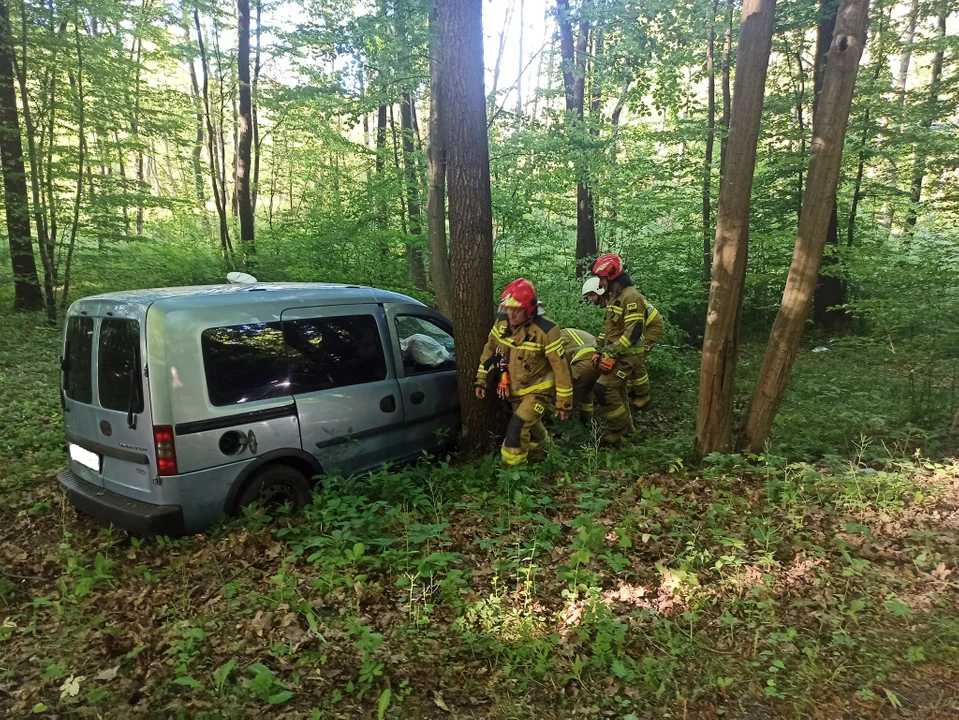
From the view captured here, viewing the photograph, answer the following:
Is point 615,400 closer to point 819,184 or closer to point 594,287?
point 594,287

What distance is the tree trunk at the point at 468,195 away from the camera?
5121mm

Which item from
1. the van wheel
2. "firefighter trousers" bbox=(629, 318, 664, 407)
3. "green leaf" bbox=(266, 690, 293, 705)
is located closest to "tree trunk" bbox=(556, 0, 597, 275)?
"firefighter trousers" bbox=(629, 318, 664, 407)

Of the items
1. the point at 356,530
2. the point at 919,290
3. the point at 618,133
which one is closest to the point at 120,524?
the point at 356,530

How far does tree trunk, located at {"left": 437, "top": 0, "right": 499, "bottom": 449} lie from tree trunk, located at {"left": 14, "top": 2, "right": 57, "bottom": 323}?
30.0ft

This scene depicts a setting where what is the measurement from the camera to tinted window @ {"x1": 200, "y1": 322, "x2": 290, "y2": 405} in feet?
12.5

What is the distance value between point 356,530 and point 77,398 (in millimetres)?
2399

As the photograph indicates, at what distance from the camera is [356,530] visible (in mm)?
3859

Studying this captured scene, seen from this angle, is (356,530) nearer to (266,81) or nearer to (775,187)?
(775,187)

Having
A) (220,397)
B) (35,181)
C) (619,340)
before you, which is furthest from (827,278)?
(35,181)

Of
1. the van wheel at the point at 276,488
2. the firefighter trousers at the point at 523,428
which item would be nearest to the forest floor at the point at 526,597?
the van wheel at the point at 276,488

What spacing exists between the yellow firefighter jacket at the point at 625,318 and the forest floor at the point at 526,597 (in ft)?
5.78

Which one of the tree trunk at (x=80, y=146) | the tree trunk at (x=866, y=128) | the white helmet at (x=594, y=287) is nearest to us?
the white helmet at (x=594, y=287)

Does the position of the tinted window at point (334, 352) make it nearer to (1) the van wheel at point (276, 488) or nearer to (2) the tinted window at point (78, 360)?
(1) the van wheel at point (276, 488)

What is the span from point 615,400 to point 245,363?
13.2 ft
